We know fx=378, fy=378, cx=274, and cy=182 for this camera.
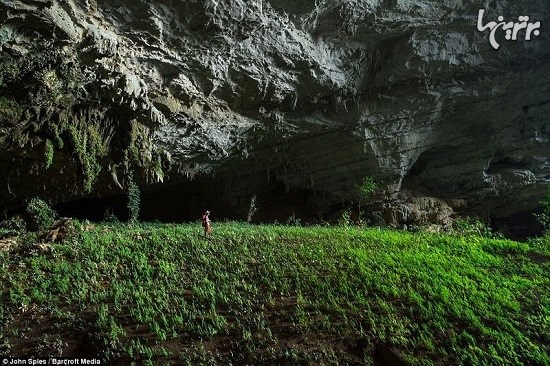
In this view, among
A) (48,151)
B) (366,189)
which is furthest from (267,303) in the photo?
(366,189)

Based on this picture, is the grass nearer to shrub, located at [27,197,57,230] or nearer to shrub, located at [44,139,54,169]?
shrub, located at [44,139,54,169]

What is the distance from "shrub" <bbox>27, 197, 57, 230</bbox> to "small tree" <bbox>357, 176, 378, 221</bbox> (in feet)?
38.8

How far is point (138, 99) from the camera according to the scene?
34.8 feet

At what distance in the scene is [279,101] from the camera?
44.3 ft

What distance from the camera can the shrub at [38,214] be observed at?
12.5m

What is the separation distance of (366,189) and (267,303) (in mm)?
9852

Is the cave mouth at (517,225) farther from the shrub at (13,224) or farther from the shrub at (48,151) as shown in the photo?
the shrub at (13,224)

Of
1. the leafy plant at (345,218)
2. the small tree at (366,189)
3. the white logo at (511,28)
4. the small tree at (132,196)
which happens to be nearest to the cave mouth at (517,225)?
the small tree at (366,189)

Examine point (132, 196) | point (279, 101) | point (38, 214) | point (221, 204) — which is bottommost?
point (38, 214)

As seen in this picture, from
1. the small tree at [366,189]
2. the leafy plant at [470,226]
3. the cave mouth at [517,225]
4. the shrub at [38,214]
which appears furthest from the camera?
the cave mouth at [517,225]

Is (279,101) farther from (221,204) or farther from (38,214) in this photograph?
(38,214)

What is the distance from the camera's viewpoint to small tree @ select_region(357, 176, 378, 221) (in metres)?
16.0

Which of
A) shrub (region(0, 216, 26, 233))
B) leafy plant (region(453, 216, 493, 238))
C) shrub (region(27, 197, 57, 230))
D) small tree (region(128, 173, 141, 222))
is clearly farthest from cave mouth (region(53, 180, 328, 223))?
leafy plant (region(453, 216, 493, 238))

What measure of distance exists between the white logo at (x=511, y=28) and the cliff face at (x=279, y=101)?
201 millimetres
